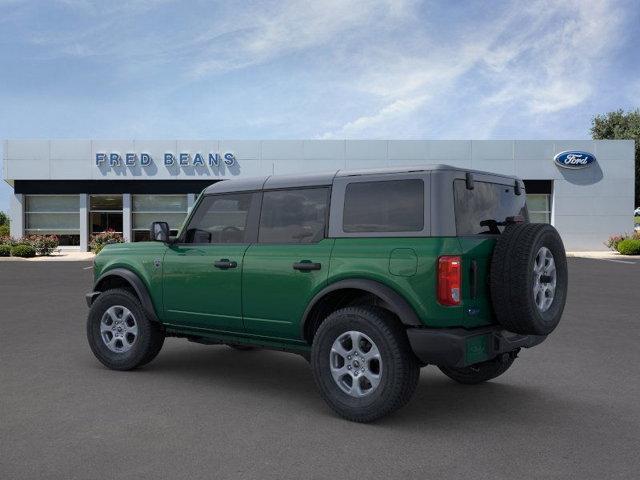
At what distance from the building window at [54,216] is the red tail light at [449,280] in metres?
35.8

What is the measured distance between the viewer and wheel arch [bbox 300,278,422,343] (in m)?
4.54

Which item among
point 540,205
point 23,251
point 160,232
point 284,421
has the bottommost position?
point 284,421

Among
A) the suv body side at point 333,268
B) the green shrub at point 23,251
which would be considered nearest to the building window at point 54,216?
the green shrub at point 23,251

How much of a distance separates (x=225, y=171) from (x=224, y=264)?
30833 millimetres

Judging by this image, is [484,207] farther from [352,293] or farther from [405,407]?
[405,407]

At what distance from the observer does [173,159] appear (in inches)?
1410

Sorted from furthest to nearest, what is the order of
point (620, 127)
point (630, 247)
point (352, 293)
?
point (620, 127)
point (630, 247)
point (352, 293)

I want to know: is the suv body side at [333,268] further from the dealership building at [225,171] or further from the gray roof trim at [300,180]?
the dealership building at [225,171]

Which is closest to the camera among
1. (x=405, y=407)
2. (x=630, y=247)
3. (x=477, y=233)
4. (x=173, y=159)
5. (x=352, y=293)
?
(x=477, y=233)

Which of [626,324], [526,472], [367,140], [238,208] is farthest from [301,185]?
[367,140]

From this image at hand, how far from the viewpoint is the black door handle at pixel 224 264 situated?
556 centimetres

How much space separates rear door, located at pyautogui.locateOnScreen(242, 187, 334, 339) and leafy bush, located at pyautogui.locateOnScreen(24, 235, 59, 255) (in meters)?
29.5

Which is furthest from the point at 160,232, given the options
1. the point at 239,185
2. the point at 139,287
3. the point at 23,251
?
the point at 23,251

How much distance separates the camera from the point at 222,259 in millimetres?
5660
